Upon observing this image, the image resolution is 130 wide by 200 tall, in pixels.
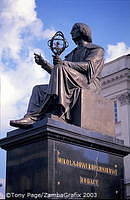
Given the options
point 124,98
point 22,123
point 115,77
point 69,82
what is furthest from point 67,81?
point 115,77

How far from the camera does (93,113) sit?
794cm

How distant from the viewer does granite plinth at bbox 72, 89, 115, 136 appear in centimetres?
773

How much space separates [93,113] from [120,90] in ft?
83.4

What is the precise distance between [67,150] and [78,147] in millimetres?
292

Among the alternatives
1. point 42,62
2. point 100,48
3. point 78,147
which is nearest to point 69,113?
point 78,147

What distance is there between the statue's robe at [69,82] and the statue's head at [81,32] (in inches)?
12.0

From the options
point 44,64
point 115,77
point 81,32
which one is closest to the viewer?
point 44,64

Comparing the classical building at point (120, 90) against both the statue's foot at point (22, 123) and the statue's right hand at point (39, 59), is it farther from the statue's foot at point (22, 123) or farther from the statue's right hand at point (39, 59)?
the statue's foot at point (22, 123)

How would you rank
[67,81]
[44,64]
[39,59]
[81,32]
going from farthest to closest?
1. [81,32]
2. [44,64]
3. [39,59]
4. [67,81]

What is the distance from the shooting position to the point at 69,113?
7.79 meters

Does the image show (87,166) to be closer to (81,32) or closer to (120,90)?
(81,32)

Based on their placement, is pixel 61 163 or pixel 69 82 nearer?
pixel 61 163

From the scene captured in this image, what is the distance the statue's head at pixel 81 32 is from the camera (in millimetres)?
9000

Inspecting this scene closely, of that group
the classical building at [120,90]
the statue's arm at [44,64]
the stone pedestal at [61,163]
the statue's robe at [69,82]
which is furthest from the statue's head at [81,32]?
the classical building at [120,90]
